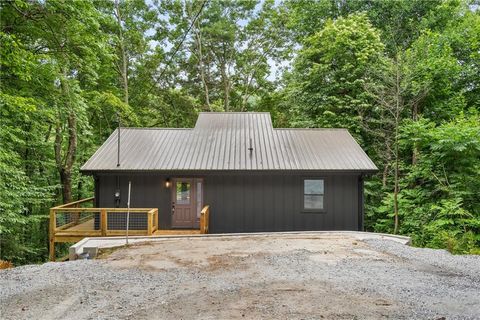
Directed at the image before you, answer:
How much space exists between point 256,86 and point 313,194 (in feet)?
47.2

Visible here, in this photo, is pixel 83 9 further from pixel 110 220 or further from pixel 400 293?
pixel 400 293

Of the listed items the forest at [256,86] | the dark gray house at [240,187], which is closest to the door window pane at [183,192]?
A: the dark gray house at [240,187]

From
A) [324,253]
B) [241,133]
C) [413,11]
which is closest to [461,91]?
[413,11]

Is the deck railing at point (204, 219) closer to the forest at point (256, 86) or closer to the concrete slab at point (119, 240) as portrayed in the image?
the concrete slab at point (119, 240)

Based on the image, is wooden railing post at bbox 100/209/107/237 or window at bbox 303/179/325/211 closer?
wooden railing post at bbox 100/209/107/237

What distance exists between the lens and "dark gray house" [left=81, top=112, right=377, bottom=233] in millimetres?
10312

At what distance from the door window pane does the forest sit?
348 centimetres

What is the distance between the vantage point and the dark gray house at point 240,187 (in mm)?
10312

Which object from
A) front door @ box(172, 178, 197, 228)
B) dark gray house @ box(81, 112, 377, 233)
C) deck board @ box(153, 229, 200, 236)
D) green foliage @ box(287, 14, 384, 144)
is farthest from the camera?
green foliage @ box(287, 14, 384, 144)

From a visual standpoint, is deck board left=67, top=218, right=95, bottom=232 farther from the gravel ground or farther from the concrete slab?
the gravel ground

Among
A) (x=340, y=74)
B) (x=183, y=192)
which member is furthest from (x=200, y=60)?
(x=183, y=192)

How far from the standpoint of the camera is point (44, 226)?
53.9 feet

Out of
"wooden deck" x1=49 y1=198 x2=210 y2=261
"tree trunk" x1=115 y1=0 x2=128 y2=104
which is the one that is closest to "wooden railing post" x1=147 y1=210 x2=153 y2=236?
"wooden deck" x1=49 y1=198 x2=210 y2=261

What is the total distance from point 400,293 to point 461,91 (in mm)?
12996
